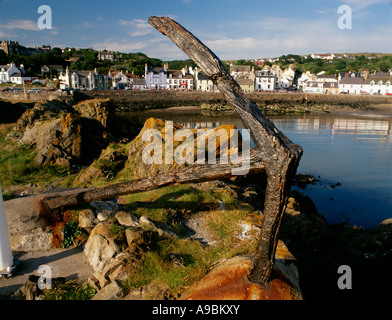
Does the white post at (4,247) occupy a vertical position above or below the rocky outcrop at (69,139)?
below

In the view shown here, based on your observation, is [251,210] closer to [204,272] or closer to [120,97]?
[204,272]

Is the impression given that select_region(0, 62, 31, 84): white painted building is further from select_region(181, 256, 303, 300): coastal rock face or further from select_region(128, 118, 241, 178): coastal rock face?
select_region(181, 256, 303, 300): coastal rock face

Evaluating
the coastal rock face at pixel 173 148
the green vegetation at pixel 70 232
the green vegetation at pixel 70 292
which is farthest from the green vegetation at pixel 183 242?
the coastal rock face at pixel 173 148

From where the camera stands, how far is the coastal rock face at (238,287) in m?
4.44

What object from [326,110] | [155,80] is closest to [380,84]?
[326,110]

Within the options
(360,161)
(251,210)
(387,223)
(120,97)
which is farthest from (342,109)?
(251,210)

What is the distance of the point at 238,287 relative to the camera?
180 inches

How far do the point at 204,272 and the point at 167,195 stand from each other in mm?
3744

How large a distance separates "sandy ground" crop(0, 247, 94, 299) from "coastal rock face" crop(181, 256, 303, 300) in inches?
109

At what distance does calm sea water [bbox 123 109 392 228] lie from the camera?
14.8 m

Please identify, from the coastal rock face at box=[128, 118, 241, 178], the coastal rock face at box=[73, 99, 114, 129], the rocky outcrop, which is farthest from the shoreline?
the coastal rock face at box=[128, 118, 241, 178]

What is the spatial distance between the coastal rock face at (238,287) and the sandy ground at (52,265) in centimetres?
276

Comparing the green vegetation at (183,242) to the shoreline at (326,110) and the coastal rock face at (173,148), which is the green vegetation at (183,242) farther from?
the shoreline at (326,110)

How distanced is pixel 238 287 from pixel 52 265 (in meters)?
4.52
